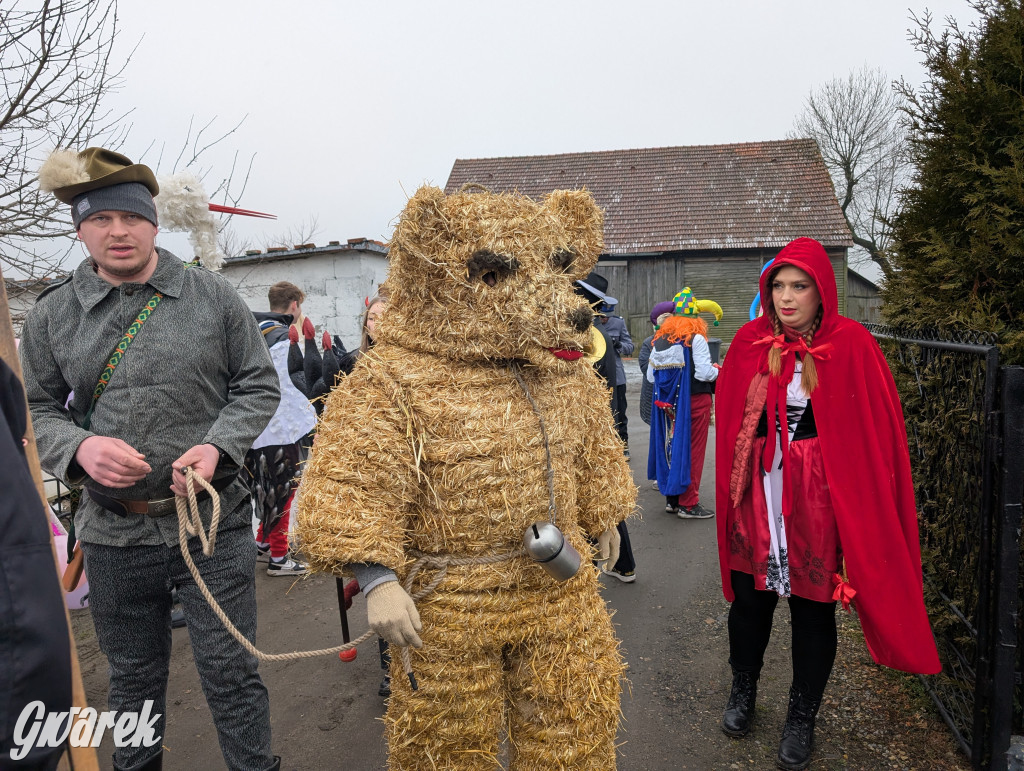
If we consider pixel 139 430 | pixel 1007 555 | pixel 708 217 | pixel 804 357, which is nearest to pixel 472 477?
pixel 139 430

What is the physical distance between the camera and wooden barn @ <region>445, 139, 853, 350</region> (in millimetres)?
20078

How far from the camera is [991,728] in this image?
2.34m

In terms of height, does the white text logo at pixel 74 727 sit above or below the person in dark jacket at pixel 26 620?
below

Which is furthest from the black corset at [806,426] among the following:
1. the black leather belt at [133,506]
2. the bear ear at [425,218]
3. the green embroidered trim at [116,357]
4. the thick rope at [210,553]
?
the green embroidered trim at [116,357]

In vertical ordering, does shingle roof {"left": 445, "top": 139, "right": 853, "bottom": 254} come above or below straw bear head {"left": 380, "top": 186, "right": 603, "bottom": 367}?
above

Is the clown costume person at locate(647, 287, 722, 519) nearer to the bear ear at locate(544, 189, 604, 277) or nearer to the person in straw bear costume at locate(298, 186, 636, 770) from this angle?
the bear ear at locate(544, 189, 604, 277)

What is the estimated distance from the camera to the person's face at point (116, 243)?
2143 mm

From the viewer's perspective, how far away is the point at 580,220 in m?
2.32

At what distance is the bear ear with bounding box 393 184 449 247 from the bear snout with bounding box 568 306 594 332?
47 centimetres

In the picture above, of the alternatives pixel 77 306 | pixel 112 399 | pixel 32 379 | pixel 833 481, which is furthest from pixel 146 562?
pixel 833 481

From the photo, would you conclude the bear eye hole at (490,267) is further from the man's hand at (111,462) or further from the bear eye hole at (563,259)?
the man's hand at (111,462)

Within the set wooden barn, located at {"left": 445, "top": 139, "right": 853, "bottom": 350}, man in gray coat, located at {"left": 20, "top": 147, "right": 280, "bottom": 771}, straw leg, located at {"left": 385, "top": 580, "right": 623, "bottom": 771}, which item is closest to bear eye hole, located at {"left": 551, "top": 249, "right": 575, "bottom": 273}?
straw leg, located at {"left": 385, "top": 580, "right": 623, "bottom": 771}

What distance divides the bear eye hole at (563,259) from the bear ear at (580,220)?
0.05 metres

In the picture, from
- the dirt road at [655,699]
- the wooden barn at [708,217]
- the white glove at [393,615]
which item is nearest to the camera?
the white glove at [393,615]
